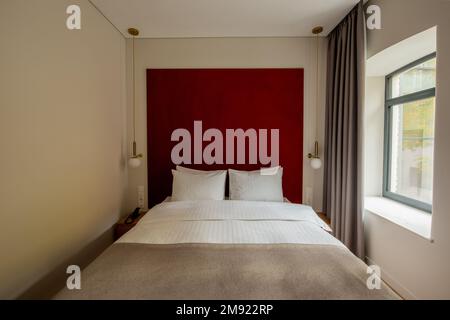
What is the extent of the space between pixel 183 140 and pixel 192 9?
1.30 metres

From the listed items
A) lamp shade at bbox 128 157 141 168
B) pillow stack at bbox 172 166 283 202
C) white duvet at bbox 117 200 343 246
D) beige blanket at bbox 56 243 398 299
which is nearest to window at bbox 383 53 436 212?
white duvet at bbox 117 200 343 246

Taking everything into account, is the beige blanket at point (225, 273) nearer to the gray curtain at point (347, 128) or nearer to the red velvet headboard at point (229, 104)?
the gray curtain at point (347, 128)

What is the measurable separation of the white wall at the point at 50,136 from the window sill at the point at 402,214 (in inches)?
100

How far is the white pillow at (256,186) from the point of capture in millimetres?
2346

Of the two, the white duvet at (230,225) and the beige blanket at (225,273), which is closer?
the beige blanket at (225,273)

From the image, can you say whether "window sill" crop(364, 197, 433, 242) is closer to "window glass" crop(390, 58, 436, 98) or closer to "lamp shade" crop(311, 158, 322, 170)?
"lamp shade" crop(311, 158, 322, 170)

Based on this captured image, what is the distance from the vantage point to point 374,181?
2562 mm

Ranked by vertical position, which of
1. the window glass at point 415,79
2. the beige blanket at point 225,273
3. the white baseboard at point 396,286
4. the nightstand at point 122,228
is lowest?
the white baseboard at point 396,286

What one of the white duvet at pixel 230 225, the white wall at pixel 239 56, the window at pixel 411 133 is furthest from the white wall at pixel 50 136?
the window at pixel 411 133

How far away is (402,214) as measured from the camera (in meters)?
2.01

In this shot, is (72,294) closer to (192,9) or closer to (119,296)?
(119,296)

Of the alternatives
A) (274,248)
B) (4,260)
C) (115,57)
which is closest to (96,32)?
(115,57)

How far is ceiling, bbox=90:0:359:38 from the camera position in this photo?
6.73 feet

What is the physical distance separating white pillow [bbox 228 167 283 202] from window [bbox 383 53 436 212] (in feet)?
3.91
